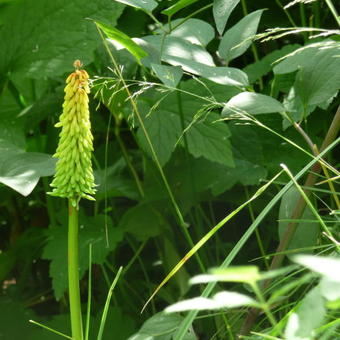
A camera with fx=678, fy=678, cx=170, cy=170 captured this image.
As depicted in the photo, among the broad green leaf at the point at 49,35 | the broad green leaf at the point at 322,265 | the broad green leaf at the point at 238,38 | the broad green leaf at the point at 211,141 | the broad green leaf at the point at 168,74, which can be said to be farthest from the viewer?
the broad green leaf at the point at 49,35

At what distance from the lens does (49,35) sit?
1303mm

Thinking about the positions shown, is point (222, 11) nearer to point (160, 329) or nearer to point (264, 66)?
point (264, 66)

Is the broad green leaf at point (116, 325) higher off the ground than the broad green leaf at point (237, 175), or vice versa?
the broad green leaf at point (237, 175)

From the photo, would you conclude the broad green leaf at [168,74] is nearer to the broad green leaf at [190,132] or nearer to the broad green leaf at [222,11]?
the broad green leaf at [222,11]

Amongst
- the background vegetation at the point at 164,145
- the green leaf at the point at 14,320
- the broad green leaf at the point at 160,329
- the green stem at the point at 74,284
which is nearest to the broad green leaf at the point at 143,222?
the background vegetation at the point at 164,145

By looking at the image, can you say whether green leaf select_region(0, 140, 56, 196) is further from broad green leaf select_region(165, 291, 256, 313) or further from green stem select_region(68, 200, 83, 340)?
broad green leaf select_region(165, 291, 256, 313)

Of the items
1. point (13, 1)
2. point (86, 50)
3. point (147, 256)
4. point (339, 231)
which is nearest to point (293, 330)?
point (339, 231)

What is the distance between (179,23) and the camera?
3.21 feet

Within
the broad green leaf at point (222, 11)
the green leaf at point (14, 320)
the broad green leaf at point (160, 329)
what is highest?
the broad green leaf at point (222, 11)

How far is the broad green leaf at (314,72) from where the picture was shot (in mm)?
907

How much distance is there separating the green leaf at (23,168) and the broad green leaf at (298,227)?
0.34 m

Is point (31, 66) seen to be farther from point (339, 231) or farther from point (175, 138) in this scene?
point (339, 231)

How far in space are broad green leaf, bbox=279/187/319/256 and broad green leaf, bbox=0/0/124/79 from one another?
52 centimetres

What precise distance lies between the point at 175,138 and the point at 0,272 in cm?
54
